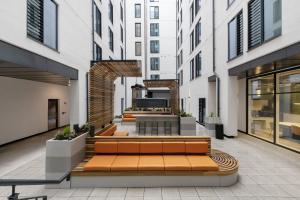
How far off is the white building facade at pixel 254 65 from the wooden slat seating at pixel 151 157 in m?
3.82

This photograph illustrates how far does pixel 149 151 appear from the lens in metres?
5.96

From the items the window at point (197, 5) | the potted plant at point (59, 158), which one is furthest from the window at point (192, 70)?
the potted plant at point (59, 158)

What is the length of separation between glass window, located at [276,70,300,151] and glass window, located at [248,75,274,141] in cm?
54

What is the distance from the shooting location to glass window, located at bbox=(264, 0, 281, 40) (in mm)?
7190

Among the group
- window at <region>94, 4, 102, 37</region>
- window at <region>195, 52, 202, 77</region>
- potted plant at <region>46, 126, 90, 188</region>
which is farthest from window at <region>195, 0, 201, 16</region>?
potted plant at <region>46, 126, 90, 188</region>

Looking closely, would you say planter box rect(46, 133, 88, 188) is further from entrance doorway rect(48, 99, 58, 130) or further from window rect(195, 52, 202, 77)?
window rect(195, 52, 202, 77)

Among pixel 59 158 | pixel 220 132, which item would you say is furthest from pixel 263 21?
pixel 59 158

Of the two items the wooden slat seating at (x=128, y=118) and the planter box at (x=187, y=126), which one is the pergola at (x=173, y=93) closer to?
the planter box at (x=187, y=126)

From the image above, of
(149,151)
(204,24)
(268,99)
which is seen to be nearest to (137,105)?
(204,24)

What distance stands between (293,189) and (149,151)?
11.3ft

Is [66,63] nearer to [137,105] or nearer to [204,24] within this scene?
[204,24]

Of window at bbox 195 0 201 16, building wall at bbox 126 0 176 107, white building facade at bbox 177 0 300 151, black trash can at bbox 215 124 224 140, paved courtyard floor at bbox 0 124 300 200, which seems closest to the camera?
paved courtyard floor at bbox 0 124 300 200

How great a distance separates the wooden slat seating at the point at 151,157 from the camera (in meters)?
5.07

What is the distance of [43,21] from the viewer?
7.69 m
